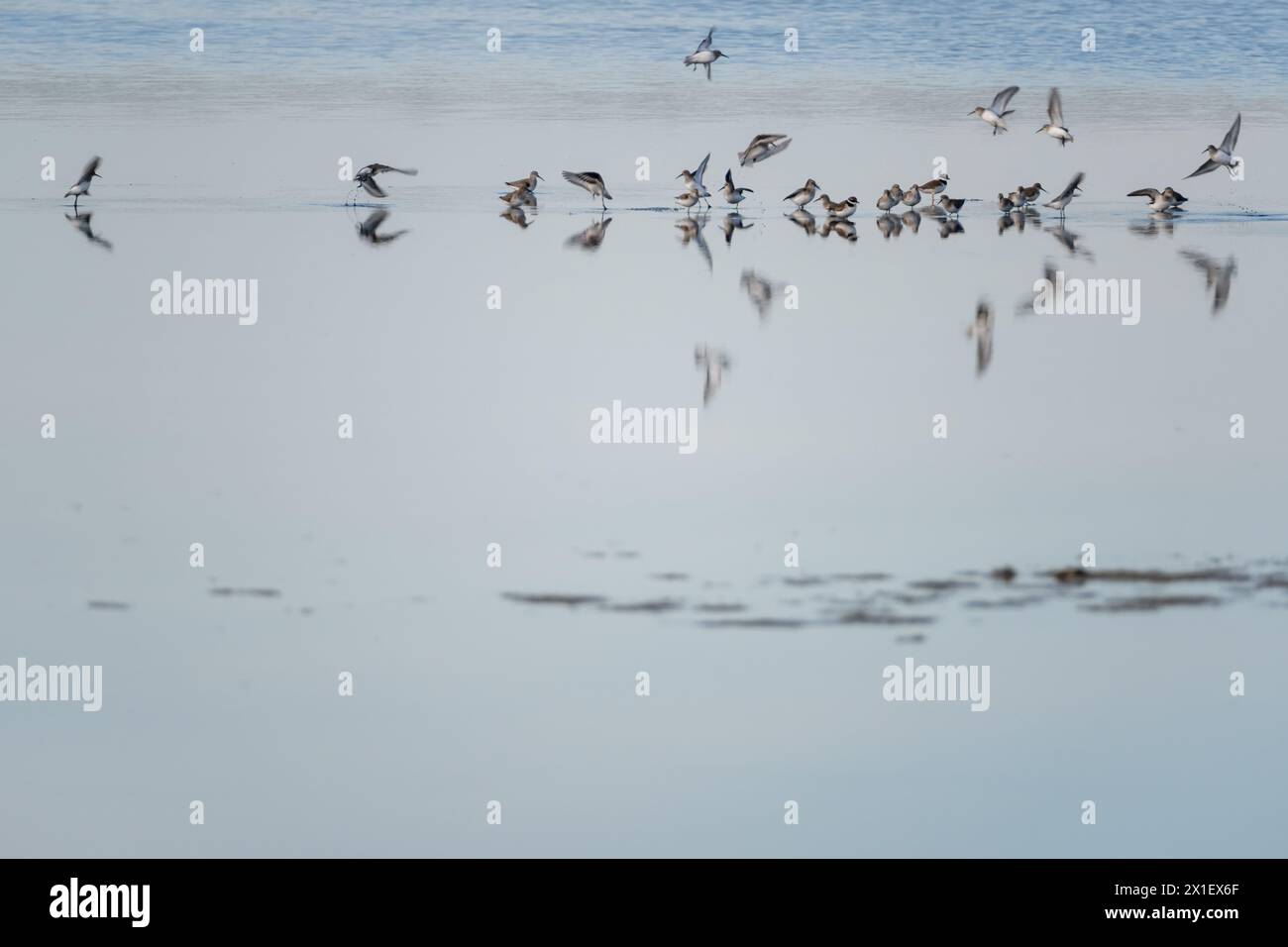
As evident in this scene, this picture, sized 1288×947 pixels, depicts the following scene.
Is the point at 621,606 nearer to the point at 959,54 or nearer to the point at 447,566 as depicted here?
the point at 447,566

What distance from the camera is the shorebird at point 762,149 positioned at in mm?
17625

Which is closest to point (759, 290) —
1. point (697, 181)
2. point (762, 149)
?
point (697, 181)

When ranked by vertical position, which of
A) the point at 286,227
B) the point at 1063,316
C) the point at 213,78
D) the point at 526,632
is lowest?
the point at 526,632

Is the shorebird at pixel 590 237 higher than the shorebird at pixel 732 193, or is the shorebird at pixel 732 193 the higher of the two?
the shorebird at pixel 732 193

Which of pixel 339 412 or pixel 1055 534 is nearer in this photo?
pixel 1055 534

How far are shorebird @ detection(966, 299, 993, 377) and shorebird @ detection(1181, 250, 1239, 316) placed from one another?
52.3 inches


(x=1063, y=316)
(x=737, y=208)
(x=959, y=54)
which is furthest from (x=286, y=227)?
(x=959, y=54)

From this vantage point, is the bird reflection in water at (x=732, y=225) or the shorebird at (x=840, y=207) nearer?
the bird reflection in water at (x=732, y=225)

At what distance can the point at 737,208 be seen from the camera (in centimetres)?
1692

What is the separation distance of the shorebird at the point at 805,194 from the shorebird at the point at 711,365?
4.56 meters

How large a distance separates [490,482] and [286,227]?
521 centimetres

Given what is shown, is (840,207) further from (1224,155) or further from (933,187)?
(1224,155)

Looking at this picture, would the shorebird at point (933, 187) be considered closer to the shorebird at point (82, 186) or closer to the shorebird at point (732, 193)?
the shorebird at point (732, 193)

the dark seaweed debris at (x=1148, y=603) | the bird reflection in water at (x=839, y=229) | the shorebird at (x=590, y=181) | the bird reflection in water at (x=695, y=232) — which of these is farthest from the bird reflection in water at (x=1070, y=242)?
the dark seaweed debris at (x=1148, y=603)
